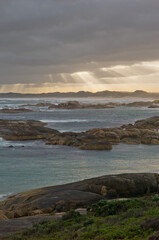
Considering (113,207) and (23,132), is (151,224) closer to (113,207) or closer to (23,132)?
(113,207)

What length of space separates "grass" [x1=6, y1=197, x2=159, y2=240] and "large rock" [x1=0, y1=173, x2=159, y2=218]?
8.87 ft

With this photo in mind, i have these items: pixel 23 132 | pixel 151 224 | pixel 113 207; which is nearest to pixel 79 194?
pixel 113 207

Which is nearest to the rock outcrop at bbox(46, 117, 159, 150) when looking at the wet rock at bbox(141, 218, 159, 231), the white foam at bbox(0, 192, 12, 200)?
the white foam at bbox(0, 192, 12, 200)

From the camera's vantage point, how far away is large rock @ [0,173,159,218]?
52.5 ft

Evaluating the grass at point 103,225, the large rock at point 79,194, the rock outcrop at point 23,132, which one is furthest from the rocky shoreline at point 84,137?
the grass at point 103,225

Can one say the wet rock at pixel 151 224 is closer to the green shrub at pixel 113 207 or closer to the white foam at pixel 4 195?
the green shrub at pixel 113 207

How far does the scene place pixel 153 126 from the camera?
62.4 meters

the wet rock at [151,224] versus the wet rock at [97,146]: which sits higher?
the wet rock at [151,224]

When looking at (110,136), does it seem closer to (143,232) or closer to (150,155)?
(150,155)

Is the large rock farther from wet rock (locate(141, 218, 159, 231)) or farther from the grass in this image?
wet rock (locate(141, 218, 159, 231))

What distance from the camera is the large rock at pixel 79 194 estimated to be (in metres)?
16.0

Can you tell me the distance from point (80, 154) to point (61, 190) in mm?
19608

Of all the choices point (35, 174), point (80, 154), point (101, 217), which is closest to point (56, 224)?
point (101, 217)

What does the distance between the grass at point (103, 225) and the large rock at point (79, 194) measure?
270cm
